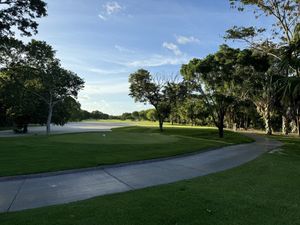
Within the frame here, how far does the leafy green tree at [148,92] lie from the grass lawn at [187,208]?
3184 cm

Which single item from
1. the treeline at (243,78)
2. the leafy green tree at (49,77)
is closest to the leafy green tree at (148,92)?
the treeline at (243,78)

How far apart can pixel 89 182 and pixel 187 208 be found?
3732mm

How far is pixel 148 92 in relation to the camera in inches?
1523

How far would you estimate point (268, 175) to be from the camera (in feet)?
26.1

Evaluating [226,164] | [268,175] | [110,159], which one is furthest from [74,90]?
[268,175]

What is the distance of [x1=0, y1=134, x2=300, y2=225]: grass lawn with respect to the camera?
419cm

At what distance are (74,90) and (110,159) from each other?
2857 centimetres

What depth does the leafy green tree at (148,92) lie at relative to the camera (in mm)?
38312

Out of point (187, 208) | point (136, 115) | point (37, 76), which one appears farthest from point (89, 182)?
point (136, 115)

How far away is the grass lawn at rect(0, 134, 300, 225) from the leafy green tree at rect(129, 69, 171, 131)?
31839mm

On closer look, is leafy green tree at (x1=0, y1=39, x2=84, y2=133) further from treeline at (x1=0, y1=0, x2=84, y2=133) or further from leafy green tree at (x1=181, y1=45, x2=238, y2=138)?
leafy green tree at (x1=181, y1=45, x2=238, y2=138)

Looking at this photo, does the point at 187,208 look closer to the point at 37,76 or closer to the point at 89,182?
the point at 89,182

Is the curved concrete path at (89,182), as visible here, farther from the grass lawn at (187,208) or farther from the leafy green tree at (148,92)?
the leafy green tree at (148,92)

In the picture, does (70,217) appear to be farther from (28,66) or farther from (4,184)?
(28,66)
